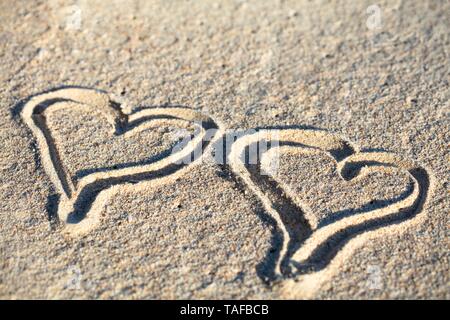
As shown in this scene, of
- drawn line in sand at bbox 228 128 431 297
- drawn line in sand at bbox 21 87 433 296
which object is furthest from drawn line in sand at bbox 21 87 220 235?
drawn line in sand at bbox 228 128 431 297

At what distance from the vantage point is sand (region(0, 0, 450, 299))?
2086mm

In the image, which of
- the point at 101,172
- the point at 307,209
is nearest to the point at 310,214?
the point at 307,209

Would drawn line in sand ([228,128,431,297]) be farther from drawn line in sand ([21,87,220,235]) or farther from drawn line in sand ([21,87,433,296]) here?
drawn line in sand ([21,87,220,235])

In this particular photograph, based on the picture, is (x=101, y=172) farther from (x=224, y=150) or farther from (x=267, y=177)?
(x=267, y=177)

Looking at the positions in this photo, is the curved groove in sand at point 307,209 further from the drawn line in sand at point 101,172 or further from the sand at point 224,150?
the drawn line in sand at point 101,172

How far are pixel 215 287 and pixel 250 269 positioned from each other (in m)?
0.15

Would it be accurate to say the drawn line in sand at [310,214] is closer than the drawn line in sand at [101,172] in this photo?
Yes

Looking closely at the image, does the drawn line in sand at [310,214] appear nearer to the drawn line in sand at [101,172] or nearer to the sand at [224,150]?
the sand at [224,150]

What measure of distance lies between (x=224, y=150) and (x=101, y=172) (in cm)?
53

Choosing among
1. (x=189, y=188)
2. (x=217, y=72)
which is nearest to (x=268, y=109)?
(x=217, y=72)

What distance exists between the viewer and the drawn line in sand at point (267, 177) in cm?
214

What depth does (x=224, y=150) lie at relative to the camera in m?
2.49

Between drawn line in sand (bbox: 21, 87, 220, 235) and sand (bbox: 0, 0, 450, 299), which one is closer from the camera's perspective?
sand (bbox: 0, 0, 450, 299)

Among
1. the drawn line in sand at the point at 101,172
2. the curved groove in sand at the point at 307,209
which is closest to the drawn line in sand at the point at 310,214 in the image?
the curved groove in sand at the point at 307,209
